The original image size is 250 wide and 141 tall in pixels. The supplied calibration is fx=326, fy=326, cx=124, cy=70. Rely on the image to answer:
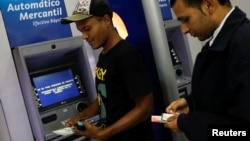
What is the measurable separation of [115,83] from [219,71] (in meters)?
0.66

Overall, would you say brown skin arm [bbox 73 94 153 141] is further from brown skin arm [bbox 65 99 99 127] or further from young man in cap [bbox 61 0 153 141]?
brown skin arm [bbox 65 99 99 127]

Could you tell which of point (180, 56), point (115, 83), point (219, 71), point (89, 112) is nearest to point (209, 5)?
point (219, 71)

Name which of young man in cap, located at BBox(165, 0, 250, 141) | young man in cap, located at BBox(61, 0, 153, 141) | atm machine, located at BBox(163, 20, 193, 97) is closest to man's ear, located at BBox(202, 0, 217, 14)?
young man in cap, located at BBox(165, 0, 250, 141)

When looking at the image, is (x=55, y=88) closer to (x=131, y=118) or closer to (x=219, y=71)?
(x=131, y=118)

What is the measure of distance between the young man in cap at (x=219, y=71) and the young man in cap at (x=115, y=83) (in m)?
0.38

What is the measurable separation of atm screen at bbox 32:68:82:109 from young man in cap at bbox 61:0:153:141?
0.56 feet

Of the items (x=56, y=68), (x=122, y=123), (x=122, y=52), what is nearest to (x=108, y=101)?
(x=122, y=123)

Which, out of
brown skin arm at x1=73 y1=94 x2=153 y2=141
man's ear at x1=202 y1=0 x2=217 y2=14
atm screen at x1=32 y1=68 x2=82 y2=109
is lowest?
brown skin arm at x1=73 y1=94 x2=153 y2=141

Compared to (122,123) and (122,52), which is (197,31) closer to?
(122,52)

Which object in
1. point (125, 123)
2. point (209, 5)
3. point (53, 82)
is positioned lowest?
point (125, 123)

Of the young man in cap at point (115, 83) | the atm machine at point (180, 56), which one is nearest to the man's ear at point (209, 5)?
the young man in cap at point (115, 83)

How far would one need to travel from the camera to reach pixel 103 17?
1.79 metres

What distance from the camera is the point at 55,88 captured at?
190 centimetres

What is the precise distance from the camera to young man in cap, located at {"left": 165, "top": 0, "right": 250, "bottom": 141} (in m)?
1.07
